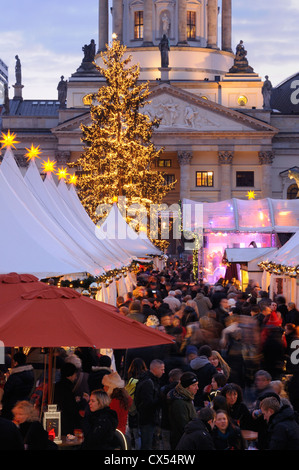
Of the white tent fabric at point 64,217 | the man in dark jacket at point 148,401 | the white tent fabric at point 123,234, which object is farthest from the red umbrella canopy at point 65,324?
the white tent fabric at point 123,234

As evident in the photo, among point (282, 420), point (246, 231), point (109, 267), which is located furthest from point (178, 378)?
point (246, 231)

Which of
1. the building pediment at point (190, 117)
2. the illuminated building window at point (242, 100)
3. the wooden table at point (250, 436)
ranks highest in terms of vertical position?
the illuminated building window at point (242, 100)

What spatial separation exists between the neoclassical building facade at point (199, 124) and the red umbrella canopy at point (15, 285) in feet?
184

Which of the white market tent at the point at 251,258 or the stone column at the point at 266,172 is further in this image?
the stone column at the point at 266,172

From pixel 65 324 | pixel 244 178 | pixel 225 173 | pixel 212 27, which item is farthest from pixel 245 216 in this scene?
pixel 212 27

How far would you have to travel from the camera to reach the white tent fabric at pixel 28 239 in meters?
11.4

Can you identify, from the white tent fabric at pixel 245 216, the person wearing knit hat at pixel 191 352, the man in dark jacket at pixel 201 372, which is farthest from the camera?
the white tent fabric at pixel 245 216

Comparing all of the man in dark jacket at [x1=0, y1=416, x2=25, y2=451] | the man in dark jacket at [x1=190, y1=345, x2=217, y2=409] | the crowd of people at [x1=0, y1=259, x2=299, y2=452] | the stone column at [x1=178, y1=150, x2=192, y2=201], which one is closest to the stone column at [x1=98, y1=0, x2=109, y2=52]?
the stone column at [x1=178, y1=150, x2=192, y2=201]

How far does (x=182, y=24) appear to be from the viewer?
74250 mm

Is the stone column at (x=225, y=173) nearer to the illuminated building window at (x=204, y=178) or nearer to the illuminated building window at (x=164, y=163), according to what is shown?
the illuminated building window at (x=204, y=178)

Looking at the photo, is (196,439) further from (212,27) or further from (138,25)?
(138,25)

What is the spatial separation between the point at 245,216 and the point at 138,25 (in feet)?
168

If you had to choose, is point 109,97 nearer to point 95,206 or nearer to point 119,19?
point 95,206

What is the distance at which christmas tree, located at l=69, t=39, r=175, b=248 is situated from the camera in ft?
125
